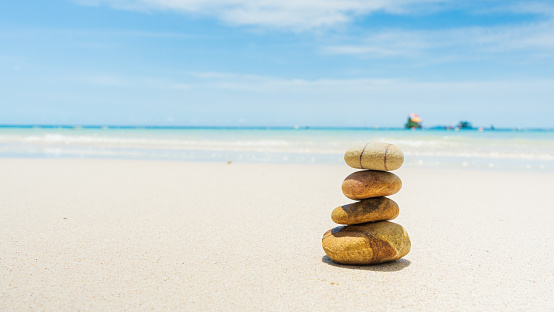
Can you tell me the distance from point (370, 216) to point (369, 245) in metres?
0.31

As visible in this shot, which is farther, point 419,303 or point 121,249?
point 121,249

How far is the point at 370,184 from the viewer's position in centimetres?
455

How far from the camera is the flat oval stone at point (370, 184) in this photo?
14.9 feet

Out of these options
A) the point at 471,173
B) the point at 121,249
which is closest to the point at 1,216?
the point at 121,249

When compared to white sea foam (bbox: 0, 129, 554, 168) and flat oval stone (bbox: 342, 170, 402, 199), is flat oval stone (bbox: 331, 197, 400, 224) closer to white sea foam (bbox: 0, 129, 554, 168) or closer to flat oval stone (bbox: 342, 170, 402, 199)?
flat oval stone (bbox: 342, 170, 402, 199)

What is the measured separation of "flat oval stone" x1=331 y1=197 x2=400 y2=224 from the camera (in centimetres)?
455

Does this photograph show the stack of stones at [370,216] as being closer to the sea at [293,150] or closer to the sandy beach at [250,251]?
the sandy beach at [250,251]

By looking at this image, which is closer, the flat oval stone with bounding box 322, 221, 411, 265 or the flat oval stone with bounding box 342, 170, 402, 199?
the flat oval stone with bounding box 322, 221, 411, 265

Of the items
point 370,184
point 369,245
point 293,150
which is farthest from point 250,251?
point 293,150

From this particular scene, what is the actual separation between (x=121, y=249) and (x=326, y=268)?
2.32 meters

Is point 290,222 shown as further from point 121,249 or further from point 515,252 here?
point 515,252

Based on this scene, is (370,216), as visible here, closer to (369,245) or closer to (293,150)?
(369,245)

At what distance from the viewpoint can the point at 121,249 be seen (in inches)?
195

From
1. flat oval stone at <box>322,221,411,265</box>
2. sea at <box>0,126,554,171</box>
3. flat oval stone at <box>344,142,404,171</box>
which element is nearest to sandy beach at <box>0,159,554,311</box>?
flat oval stone at <box>322,221,411,265</box>
